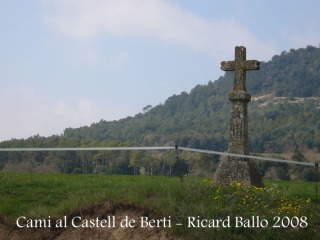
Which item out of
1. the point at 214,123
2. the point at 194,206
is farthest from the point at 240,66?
the point at 214,123

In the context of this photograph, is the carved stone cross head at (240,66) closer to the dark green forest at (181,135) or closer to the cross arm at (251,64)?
the cross arm at (251,64)

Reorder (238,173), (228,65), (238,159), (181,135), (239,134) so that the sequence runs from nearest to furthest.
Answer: (238,173)
(238,159)
(239,134)
(228,65)
(181,135)

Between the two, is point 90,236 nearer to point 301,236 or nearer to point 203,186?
point 203,186

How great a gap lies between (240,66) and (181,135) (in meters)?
102

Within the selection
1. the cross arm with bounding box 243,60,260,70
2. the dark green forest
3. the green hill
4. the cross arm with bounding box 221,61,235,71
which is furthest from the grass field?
the green hill

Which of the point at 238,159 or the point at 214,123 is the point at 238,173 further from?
the point at 214,123

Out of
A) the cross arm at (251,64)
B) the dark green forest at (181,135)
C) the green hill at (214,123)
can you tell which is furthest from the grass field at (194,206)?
the green hill at (214,123)

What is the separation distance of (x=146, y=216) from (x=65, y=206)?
1.83m

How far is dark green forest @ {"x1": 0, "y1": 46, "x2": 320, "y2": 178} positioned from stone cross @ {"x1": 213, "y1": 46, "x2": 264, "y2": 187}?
3457 cm

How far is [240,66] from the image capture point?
1555 cm

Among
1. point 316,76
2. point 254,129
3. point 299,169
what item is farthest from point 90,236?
point 316,76

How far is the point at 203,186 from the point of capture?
33.5 feet

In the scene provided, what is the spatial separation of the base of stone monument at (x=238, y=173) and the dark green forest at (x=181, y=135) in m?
34.8

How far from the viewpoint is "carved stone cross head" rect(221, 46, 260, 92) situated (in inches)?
606
